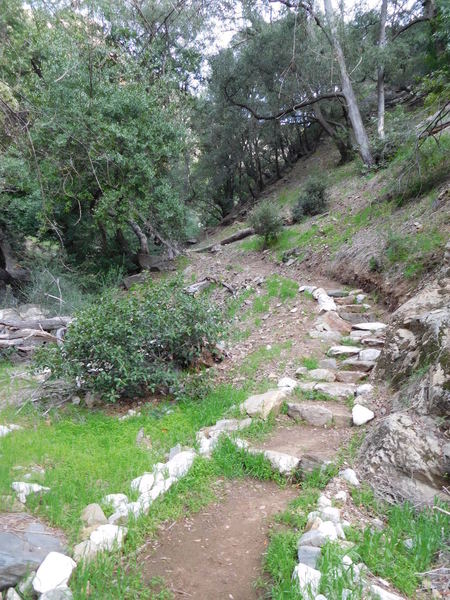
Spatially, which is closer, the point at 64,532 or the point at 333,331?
the point at 64,532

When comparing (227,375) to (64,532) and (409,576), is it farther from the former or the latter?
(409,576)

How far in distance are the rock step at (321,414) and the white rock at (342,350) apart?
1.24 m

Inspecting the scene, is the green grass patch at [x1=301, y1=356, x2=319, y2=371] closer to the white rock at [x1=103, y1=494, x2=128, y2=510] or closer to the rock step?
the rock step

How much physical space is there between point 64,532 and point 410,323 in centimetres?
392

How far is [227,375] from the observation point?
19.0 ft

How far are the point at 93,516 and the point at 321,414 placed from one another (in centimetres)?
235

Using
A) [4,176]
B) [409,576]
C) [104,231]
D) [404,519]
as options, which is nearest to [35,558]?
[409,576]

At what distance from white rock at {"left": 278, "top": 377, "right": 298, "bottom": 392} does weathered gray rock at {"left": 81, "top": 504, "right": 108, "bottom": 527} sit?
A: 2.59 metres

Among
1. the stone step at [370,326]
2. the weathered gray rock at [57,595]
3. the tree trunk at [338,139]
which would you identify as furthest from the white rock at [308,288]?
the tree trunk at [338,139]

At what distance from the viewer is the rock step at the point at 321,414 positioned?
4039 millimetres

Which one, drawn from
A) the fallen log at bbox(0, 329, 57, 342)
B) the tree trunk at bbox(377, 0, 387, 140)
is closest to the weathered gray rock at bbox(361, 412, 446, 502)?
the fallen log at bbox(0, 329, 57, 342)

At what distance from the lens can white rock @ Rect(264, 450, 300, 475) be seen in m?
3.31

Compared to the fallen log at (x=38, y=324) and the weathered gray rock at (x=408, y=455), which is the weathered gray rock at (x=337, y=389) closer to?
the weathered gray rock at (x=408, y=455)

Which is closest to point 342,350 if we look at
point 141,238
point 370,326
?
point 370,326
